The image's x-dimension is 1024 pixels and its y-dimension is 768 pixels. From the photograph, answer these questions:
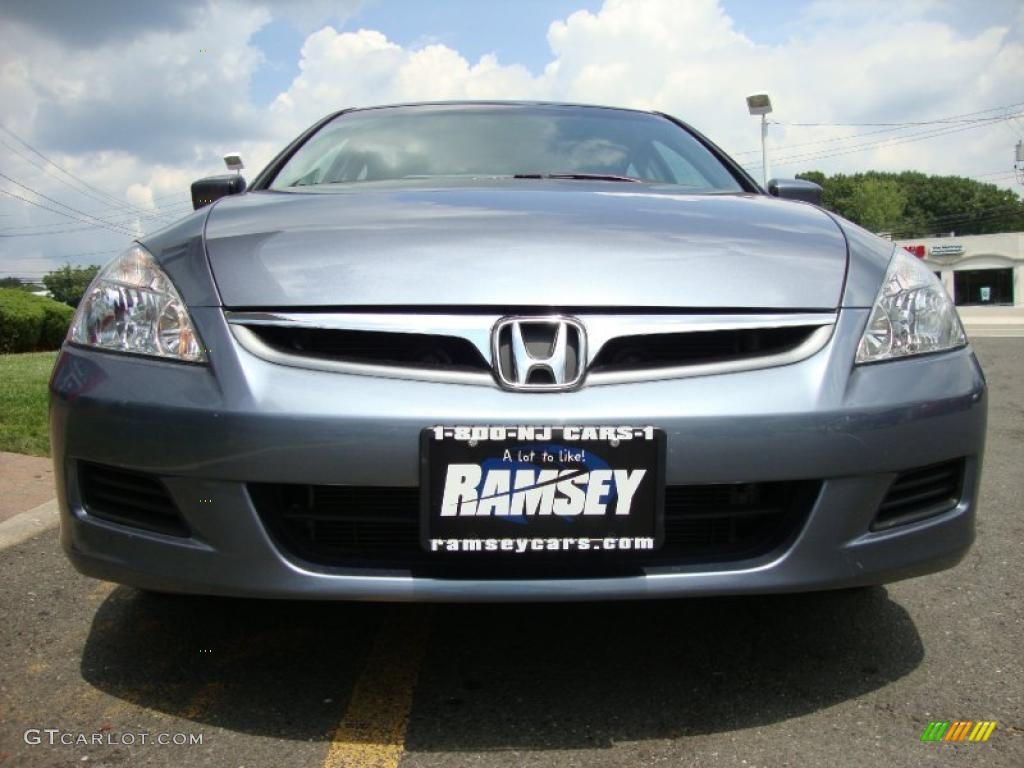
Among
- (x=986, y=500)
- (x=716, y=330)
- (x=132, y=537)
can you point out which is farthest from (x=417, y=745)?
(x=986, y=500)

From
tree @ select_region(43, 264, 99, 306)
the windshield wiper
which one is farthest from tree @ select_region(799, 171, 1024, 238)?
the windshield wiper

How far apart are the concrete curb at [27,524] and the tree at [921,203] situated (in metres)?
83.4

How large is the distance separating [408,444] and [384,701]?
596 mm

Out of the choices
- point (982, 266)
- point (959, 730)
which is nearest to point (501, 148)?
point (959, 730)

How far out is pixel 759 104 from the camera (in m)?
20.2

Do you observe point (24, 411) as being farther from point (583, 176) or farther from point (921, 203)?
point (921, 203)

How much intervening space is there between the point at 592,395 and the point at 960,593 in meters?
1.52

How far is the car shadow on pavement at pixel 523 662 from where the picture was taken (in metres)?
1.79

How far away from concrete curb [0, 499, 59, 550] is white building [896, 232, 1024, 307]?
59589 millimetres

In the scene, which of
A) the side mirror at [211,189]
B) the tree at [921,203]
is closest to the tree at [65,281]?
the tree at [921,203]

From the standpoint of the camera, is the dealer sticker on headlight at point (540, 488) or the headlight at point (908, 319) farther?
the headlight at point (908, 319)

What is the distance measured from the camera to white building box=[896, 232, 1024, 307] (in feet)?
185

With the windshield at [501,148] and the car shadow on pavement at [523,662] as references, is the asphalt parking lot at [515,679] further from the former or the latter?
the windshield at [501,148]

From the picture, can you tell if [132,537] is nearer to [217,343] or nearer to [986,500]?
[217,343]
